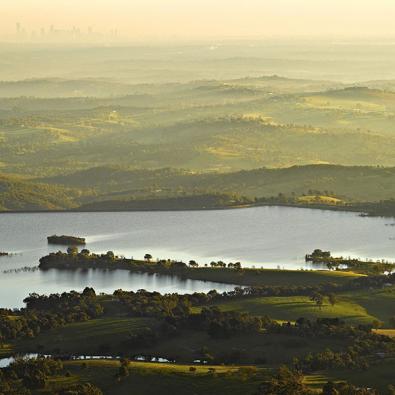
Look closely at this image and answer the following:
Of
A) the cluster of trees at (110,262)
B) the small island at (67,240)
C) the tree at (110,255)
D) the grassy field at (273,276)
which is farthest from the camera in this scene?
the small island at (67,240)

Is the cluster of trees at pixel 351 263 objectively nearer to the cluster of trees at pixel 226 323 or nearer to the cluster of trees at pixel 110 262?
the cluster of trees at pixel 110 262

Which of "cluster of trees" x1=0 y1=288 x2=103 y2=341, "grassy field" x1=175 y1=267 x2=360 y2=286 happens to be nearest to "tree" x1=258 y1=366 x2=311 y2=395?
"cluster of trees" x1=0 y1=288 x2=103 y2=341

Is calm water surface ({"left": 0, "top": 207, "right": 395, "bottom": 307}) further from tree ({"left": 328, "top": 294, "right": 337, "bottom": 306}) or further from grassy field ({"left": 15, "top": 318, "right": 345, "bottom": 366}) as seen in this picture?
grassy field ({"left": 15, "top": 318, "right": 345, "bottom": 366})

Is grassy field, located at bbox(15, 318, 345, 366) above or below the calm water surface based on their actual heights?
below

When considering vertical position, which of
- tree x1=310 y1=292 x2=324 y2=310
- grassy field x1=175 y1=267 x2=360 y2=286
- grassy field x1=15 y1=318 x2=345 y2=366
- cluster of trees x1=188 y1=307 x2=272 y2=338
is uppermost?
grassy field x1=175 y1=267 x2=360 y2=286

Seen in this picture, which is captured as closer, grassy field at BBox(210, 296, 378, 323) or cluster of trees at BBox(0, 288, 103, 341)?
cluster of trees at BBox(0, 288, 103, 341)

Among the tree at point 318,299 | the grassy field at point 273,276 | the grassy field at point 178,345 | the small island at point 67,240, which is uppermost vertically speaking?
the small island at point 67,240

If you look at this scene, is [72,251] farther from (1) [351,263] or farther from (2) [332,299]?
(2) [332,299]

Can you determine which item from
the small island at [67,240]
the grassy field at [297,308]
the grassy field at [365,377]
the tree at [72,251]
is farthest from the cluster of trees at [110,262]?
the grassy field at [365,377]
